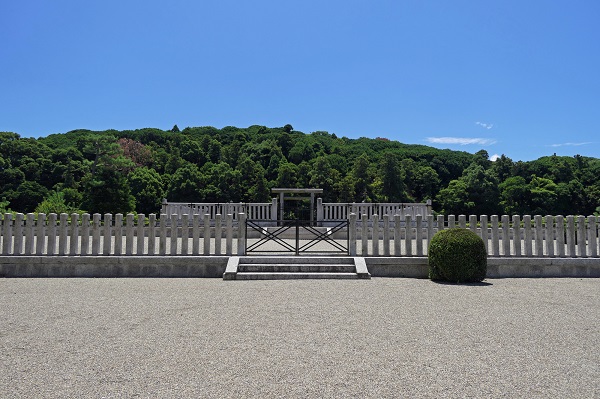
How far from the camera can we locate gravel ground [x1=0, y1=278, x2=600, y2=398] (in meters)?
3.58

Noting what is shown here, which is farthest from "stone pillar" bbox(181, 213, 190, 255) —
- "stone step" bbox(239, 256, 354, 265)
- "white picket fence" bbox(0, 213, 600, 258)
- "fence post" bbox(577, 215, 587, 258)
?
A: "fence post" bbox(577, 215, 587, 258)

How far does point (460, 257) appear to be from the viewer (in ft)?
29.5

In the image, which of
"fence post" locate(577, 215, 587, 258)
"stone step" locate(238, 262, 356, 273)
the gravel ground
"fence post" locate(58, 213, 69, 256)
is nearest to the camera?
the gravel ground

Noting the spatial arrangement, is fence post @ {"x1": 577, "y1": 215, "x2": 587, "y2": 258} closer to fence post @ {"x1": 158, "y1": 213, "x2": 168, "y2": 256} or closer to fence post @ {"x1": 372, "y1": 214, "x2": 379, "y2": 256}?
fence post @ {"x1": 372, "y1": 214, "x2": 379, "y2": 256}

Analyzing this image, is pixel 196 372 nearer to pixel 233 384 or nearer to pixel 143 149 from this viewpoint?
pixel 233 384

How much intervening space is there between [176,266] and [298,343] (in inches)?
225

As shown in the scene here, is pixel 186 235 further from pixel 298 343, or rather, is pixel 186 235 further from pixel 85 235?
pixel 298 343

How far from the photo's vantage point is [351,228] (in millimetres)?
10430

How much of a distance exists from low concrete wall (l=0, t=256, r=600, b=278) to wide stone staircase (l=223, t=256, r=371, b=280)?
38 cm

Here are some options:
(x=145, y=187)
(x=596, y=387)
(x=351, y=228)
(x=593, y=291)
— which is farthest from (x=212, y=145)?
(x=596, y=387)

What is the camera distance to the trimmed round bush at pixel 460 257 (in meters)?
9.00

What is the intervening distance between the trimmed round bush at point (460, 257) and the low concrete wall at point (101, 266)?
4.57 metres

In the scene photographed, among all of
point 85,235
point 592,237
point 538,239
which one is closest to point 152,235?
point 85,235

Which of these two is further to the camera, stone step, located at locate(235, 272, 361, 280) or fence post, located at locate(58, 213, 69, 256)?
fence post, located at locate(58, 213, 69, 256)
